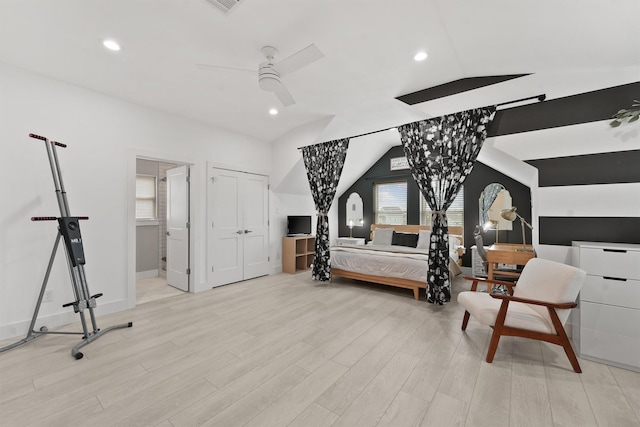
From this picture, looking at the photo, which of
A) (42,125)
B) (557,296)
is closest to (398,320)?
(557,296)

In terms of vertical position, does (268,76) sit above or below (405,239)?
above

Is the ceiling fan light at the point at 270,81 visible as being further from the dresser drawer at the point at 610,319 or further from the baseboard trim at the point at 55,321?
the dresser drawer at the point at 610,319

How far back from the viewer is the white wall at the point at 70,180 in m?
2.66

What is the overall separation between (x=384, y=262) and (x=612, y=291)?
2413 millimetres

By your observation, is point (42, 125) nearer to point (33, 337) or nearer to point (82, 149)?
point (82, 149)

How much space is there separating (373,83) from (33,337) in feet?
15.2

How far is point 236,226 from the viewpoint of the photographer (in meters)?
4.79

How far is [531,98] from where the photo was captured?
9.02 ft

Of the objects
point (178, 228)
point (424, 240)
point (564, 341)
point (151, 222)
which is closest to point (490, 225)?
point (424, 240)

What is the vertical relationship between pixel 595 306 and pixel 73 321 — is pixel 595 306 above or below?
above

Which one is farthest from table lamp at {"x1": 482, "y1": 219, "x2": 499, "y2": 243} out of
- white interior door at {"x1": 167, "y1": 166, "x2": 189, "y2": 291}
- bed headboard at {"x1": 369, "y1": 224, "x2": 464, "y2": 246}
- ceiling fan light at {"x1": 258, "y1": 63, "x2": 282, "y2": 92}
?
white interior door at {"x1": 167, "y1": 166, "x2": 189, "y2": 291}

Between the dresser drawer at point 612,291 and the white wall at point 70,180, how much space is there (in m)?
4.81

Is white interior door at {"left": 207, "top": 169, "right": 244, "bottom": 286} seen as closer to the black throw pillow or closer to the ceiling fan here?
the ceiling fan

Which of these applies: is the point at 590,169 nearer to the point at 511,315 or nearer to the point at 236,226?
the point at 511,315
